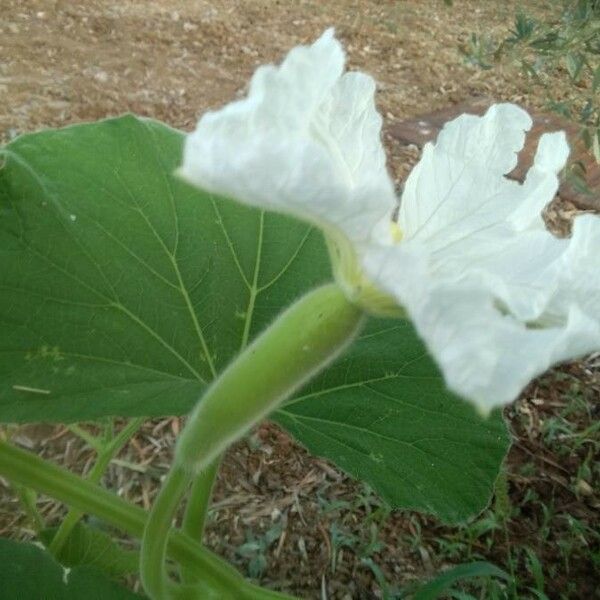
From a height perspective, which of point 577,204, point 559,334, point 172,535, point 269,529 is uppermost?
point 559,334

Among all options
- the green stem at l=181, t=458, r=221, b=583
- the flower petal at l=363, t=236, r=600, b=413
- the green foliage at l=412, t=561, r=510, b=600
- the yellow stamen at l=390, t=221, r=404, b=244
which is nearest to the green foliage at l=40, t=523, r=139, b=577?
the green stem at l=181, t=458, r=221, b=583

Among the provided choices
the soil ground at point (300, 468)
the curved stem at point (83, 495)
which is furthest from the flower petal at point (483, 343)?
the soil ground at point (300, 468)

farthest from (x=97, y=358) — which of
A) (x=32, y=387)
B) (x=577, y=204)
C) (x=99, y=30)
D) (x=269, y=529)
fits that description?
(x=99, y=30)

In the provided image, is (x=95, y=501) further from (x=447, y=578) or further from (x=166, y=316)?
(x=447, y=578)

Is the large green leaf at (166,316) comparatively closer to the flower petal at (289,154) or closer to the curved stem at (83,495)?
the curved stem at (83,495)

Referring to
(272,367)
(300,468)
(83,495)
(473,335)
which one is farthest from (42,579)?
(300,468)

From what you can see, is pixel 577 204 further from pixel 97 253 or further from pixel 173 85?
pixel 97 253
